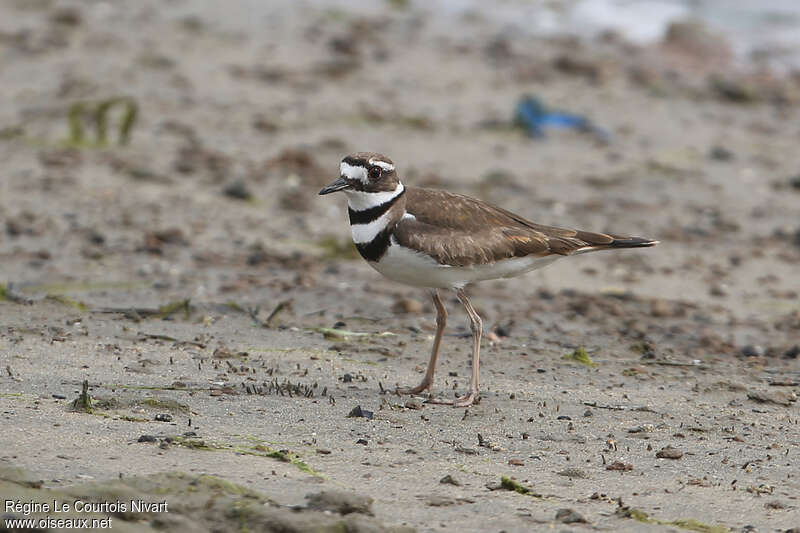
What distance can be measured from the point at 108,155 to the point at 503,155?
3505 millimetres

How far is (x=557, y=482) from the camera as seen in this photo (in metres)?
4.64

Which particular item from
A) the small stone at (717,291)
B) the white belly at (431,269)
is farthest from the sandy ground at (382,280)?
the white belly at (431,269)

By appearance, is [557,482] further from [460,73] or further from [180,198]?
[460,73]

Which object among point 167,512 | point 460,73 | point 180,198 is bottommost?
point 167,512

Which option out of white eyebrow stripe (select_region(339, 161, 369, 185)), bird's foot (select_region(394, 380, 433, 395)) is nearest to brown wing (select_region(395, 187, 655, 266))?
white eyebrow stripe (select_region(339, 161, 369, 185))

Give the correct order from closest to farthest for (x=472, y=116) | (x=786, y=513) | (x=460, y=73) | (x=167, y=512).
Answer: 1. (x=167, y=512)
2. (x=786, y=513)
3. (x=472, y=116)
4. (x=460, y=73)

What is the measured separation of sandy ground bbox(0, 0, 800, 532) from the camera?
4664 mm

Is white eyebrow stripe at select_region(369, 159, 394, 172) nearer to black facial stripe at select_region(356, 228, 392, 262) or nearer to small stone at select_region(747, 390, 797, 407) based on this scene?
black facial stripe at select_region(356, 228, 392, 262)

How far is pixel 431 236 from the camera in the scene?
227 inches

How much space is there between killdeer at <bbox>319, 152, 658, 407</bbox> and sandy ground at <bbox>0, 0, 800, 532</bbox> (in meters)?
0.58

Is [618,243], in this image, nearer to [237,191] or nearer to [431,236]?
[431,236]

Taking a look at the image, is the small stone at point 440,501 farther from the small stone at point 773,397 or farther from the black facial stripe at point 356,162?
the small stone at point 773,397

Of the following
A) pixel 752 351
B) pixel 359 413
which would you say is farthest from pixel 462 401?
pixel 752 351

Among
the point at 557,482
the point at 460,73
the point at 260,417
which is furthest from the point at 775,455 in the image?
the point at 460,73
